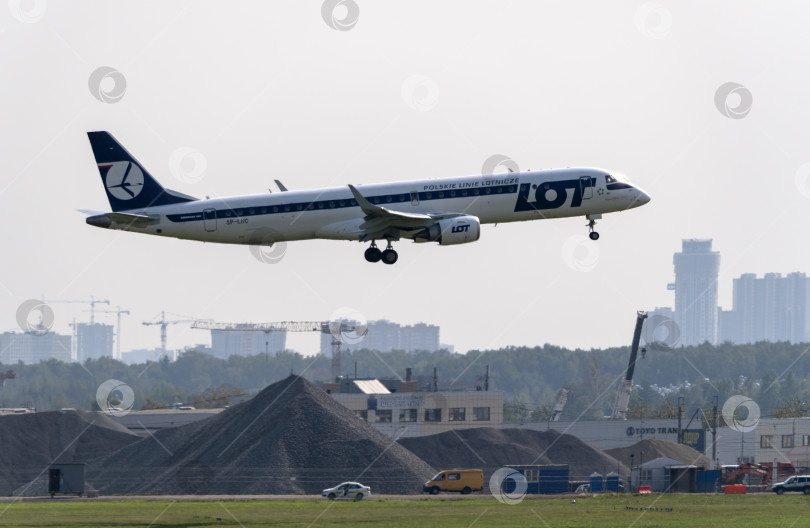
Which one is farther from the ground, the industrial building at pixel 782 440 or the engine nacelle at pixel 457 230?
the engine nacelle at pixel 457 230

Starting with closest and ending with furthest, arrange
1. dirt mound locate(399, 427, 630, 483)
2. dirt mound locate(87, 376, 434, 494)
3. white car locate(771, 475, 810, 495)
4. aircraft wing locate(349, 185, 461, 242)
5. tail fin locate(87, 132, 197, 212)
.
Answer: aircraft wing locate(349, 185, 461, 242) < tail fin locate(87, 132, 197, 212) < white car locate(771, 475, 810, 495) < dirt mound locate(87, 376, 434, 494) < dirt mound locate(399, 427, 630, 483)

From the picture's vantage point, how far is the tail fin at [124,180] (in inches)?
3282

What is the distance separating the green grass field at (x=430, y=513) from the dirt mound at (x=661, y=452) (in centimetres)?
5774

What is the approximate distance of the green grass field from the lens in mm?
62469

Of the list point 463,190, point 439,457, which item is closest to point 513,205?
point 463,190

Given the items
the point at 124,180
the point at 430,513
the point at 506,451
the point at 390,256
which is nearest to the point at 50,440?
the point at 506,451

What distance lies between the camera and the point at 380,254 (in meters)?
84.0

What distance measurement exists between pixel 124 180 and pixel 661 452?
262 ft

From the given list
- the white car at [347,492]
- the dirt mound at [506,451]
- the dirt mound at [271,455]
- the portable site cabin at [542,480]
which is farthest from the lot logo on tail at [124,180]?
the dirt mound at [506,451]

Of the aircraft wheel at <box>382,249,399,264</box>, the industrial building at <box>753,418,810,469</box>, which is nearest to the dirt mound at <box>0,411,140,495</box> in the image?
the aircraft wheel at <box>382,249,399,264</box>

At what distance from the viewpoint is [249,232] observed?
8138 cm

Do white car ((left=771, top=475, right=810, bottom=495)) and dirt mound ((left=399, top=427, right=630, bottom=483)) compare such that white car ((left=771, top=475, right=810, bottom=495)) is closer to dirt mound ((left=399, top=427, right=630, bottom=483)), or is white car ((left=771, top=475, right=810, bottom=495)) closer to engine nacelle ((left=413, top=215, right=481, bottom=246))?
dirt mound ((left=399, top=427, right=630, bottom=483))

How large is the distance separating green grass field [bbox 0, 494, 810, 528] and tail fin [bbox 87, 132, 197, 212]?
18924mm

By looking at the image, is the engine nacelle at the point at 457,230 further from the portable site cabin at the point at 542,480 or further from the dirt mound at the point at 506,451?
the dirt mound at the point at 506,451
